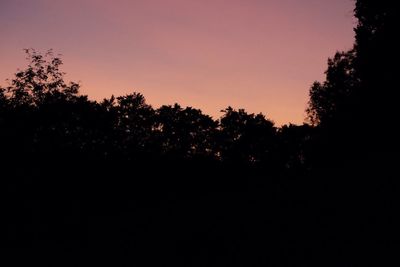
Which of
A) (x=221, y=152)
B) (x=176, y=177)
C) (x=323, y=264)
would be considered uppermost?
(x=221, y=152)

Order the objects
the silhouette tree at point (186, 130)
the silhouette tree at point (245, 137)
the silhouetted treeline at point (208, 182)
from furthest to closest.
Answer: the silhouette tree at point (186, 130) → the silhouette tree at point (245, 137) → the silhouetted treeline at point (208, 182)

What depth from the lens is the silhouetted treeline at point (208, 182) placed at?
11008 millimetres

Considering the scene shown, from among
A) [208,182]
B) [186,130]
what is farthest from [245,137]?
[208,182]

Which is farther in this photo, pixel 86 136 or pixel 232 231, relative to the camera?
pixel 86 136

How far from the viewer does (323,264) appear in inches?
345

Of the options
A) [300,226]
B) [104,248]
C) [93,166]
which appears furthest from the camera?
[93,166]

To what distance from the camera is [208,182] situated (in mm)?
31688

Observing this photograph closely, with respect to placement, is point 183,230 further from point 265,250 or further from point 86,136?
point 86,136

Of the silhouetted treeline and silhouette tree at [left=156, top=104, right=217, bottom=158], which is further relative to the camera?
silhouette tree at [left=156, top=104, right=217, bottom=158]

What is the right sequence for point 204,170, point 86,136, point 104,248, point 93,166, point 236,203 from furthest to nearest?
point 86,136, point 204,170, point 93,166, point 236,203, point 104,248

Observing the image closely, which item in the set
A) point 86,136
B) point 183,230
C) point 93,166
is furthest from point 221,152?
point 183,230

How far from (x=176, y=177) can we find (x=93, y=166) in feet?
27.4

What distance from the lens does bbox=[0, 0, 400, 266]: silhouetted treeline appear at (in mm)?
11008

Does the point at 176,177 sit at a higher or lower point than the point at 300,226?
higher
